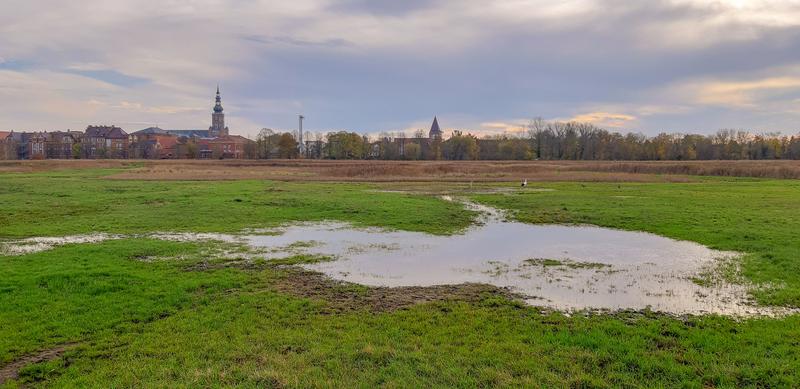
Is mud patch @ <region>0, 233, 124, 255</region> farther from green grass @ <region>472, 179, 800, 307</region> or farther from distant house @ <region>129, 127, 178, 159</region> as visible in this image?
distant house @ <region>129, 127, 178, 159</region>

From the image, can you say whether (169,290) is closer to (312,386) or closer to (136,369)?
(136,369)

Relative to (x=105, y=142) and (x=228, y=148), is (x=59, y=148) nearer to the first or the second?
(x=105, y=142)

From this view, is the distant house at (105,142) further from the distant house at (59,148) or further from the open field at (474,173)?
the open field at (474,173)

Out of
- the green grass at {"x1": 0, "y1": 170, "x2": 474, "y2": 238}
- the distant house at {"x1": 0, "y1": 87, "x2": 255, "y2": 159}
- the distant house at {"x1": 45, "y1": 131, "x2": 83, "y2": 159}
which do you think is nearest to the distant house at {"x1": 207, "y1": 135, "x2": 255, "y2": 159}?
the distant house at {"x1": 0, "y1": 87, "x2": 255, "y2": 159}

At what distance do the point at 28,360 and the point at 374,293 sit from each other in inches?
246

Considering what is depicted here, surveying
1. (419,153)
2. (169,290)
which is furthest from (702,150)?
(169,290)

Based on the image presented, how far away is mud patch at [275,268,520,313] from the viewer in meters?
10.2

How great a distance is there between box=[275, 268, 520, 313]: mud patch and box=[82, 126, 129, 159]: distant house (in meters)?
151

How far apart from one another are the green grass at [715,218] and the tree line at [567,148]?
3808 inches

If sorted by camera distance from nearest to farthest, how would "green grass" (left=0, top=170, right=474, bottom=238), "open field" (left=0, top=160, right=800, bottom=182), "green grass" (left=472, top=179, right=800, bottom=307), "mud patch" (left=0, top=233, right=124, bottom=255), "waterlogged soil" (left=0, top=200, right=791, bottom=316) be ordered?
1. "waterlogged soil" (left=0, top=200, right=791, bottom=316)
2. "green grass" (left=472, top=179, right=800, bottom=307)
3. "mud patch" (left=0, top=233, right=124, bottom=255)
4. "green grass" (left=0, top=170, right=474, bottom=238)
5. "open field" (left=0, top=160, right=800, bottom=182)

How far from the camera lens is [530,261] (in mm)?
14883

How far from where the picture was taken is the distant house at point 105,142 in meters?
142

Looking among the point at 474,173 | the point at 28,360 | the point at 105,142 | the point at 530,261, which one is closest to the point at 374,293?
the point at 530,261

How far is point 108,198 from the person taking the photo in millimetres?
30453
